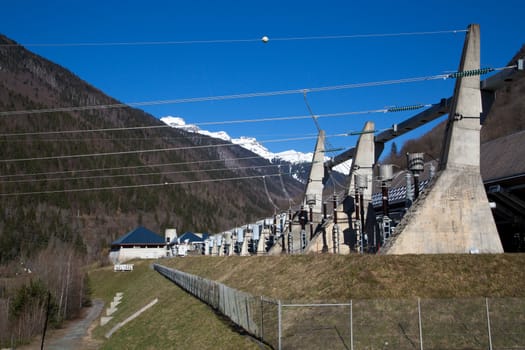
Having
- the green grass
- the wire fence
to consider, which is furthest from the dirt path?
the wire fence

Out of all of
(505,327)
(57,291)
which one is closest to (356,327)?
(505,327)

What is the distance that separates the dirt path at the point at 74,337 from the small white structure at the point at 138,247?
200ft

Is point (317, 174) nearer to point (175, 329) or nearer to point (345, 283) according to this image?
point (175, 329)

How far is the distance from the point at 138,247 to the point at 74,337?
81887 mm

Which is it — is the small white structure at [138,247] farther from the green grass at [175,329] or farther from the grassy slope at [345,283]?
the grassy slope at [345,283]

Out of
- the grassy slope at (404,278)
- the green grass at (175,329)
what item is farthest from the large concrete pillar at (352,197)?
the grassy slope at (404,278)

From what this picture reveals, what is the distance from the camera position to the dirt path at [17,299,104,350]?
161 ft

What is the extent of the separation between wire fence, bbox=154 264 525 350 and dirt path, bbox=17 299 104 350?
98.1ft

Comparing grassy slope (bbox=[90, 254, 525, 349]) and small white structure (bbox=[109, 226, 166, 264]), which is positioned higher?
small white structure (bbox=[109, 226, 166, 264])

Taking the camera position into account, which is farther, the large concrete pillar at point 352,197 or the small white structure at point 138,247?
the small white structure at point 138,247

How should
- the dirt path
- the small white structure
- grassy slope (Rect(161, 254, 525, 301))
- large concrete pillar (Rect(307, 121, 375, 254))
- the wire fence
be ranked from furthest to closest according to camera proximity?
the small white structure
the dirt path
large concrete pillar (Rect(307, 121, 375, 254))
grassy slope (Rect(161, 254, 525, 301))
the wire fence

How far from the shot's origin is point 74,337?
55500mm

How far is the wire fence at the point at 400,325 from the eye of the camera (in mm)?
19016

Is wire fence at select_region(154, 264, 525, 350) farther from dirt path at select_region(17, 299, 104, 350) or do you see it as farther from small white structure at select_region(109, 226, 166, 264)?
small white structure at select_region(109, 226, 166, 264)
